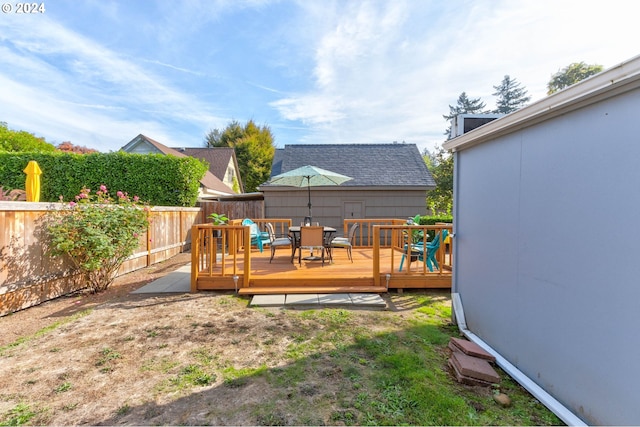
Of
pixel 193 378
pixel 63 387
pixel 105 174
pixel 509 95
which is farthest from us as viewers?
pixel 509 95

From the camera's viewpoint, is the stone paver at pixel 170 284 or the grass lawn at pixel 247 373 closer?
the grass lawn at pixel 247 373

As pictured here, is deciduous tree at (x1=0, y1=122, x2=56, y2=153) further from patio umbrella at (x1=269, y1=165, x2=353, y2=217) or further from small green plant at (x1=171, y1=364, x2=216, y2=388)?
small green plant at (x1=171, y1=364, x2=216, y2=388)

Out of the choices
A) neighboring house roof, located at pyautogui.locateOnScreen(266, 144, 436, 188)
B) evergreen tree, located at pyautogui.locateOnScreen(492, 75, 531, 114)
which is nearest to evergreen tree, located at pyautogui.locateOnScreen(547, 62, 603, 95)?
evergreen tree, located at pyautogui.locateOnScreen(492, 75, 531, 114)

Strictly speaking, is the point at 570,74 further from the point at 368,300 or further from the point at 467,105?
the point at 368,300

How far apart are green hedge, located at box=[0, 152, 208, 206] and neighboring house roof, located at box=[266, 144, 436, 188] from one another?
390 centimetres

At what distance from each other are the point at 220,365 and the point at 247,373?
0.33 metres

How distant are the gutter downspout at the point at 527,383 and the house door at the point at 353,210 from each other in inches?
286

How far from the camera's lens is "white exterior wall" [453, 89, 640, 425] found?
169 centimetres

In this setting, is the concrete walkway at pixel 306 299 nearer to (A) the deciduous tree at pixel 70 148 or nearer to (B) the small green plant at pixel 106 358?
(B) the small green plant at pixel 106 358

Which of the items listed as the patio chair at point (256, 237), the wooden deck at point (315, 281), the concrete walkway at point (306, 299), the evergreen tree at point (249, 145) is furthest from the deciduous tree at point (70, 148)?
the wooden deck at point (315, 281)

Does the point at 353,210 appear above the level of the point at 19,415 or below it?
above

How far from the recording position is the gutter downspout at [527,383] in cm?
196

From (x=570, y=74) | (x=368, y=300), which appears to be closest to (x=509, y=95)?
(x=570, y=74)

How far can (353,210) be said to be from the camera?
10828 mm
